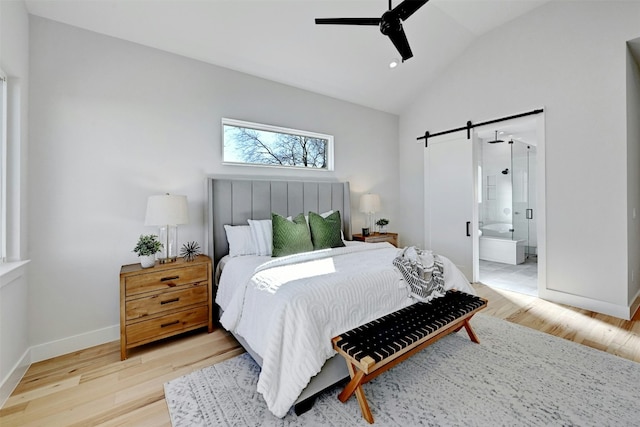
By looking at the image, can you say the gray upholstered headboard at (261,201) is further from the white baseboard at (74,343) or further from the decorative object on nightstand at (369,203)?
the white baseboard at (74,343)

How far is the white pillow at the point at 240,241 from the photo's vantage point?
9.35 ft

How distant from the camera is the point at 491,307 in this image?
128 inches

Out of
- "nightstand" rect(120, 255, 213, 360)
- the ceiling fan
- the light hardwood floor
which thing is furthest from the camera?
"nightstand" rect(120, 255, 213, 360)

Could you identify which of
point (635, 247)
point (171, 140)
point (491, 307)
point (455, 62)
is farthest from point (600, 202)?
point (171, 140)

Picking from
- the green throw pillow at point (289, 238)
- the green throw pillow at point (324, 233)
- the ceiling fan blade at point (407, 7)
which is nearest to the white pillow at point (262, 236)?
the green throw pillow at point (289, 238)

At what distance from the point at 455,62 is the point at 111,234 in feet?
16.6

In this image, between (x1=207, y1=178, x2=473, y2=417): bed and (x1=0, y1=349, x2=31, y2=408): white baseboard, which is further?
(x1=0, y1=349, x2=31, y2=408): white baseboard

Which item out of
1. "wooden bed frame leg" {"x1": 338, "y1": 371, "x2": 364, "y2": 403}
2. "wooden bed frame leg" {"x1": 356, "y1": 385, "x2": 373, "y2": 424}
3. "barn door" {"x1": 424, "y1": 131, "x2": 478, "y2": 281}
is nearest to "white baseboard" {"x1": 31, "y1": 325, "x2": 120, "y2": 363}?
"wooden bed frame leg" {"x1": 338, "y1": 371, "x2": 364, "y2": 403}

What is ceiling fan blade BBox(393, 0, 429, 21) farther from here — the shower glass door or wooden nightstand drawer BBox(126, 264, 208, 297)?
the shower glass door

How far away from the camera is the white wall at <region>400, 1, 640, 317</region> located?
290 centimetres

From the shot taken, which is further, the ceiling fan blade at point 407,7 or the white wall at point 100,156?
the white wall at point 100,156

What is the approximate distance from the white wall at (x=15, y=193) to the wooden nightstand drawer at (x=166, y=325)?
68 cm

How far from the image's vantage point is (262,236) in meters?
2.93

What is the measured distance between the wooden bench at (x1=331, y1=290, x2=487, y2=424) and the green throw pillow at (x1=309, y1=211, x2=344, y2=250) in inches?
46.2
